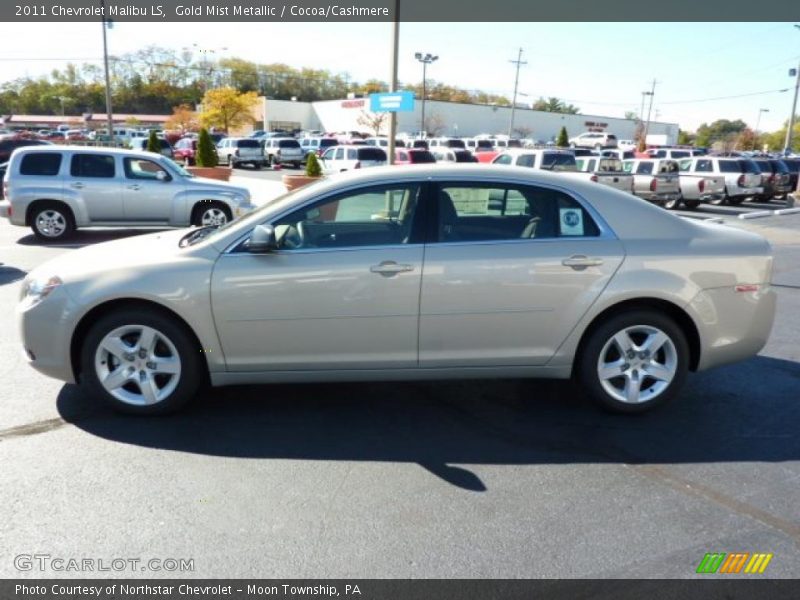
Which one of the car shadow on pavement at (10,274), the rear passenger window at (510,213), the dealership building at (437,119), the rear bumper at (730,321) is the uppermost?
the dealership building at (437,119)

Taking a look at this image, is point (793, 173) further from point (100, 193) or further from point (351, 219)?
point (351, 219)

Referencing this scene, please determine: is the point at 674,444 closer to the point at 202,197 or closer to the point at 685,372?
the point at 685,372

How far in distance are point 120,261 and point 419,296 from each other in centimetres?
199

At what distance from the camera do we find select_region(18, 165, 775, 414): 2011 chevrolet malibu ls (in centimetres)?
398

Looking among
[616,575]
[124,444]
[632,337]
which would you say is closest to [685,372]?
[632,337]

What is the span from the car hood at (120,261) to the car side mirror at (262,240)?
1.00 feet

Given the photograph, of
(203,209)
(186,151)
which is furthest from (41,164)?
(186,151)

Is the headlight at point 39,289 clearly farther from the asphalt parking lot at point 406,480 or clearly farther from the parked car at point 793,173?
the parked car at point 793,173

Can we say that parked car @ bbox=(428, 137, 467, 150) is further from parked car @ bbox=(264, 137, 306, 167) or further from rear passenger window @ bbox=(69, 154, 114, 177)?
rear passenger window @ bbox=(69, 154, 114, 177)

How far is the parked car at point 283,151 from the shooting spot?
39.0 metres

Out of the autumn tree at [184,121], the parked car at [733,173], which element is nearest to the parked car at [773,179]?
the parked car at [733,173]

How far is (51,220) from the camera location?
11.3 metres

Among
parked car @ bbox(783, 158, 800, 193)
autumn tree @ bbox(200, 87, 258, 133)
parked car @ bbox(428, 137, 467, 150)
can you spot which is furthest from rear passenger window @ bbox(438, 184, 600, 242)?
autumn tree @ bbox(200, 87, 258, 133)

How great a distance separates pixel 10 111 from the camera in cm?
12562
